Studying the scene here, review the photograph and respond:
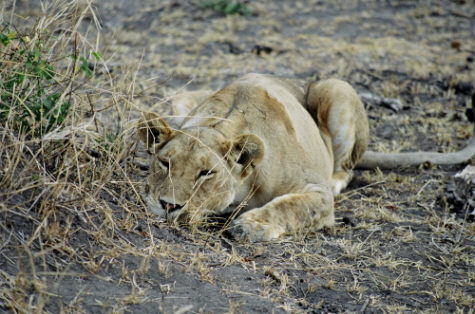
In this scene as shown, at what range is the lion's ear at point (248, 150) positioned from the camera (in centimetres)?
385

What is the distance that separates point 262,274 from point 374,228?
1.37 m

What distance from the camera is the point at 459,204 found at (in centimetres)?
479

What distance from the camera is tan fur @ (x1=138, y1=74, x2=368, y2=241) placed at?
3.68 meters

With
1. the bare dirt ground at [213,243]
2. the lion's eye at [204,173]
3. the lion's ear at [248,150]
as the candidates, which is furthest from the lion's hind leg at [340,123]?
the lion's eye at [204,173]

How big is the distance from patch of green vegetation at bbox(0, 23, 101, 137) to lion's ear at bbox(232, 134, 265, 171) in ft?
3.53

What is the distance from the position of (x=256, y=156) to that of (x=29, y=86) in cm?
156

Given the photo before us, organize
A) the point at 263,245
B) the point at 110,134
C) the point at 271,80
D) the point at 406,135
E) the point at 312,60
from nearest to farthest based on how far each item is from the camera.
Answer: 1. the point at 263,245
2. the point at 110,134
3. the point at 271,80
4. the point at 406,135
5. the point at 312,60

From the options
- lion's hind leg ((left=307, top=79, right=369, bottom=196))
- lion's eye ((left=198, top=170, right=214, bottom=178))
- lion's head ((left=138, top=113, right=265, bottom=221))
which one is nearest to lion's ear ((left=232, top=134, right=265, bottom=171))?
lion's head ((left=138, top=113, right=265, bottom=221))

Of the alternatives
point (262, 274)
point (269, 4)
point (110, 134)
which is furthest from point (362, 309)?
point (269, 4)

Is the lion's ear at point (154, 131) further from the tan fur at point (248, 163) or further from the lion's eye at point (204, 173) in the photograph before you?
the lion's eye at point (204, 173)

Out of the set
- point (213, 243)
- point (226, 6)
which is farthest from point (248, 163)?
point (226, 6)

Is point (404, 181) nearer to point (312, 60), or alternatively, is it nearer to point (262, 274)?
point (262, 274)

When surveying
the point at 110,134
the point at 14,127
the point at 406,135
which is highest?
the point at 14,127

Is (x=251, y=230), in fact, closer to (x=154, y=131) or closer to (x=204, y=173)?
(x=204, y=173)
